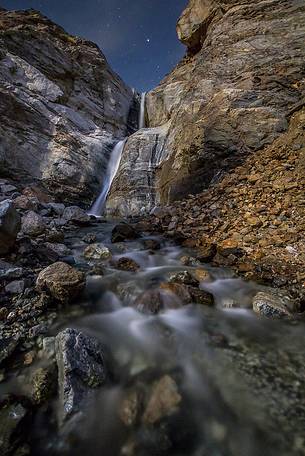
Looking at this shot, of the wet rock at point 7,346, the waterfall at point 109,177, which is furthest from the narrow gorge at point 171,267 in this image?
the waterfall at point 109,177

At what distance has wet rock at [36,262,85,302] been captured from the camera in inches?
133

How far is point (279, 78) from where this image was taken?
28.2 feet

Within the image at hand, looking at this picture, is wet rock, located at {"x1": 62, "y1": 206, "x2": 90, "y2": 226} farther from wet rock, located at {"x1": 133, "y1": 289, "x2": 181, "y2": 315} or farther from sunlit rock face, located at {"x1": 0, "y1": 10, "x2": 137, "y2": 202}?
wet rock, located at {"x1": 133, "y1": 289, "x2": 181, "y2": 315}

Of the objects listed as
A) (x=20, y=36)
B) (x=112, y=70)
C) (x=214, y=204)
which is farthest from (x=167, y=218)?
(x=112, y=70)

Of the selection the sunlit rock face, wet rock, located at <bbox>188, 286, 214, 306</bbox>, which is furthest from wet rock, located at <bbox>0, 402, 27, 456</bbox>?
the sunlit rock face

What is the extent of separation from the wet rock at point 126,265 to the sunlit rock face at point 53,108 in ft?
24.9

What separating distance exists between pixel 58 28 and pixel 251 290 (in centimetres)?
2156

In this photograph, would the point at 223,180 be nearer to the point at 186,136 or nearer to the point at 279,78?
the point at 186,136

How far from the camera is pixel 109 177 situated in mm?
12930

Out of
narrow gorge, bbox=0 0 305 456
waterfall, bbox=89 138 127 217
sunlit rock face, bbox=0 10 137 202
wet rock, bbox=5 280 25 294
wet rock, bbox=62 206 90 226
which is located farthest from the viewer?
waterfall, bbox=89 138 127 217

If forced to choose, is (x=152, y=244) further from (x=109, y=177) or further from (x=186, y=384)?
(x=109, y=177)

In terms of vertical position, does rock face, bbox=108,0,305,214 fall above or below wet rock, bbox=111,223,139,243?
above

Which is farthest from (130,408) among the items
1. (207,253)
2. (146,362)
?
(207,253)

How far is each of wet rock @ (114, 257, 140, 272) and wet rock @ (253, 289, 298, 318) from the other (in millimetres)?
2124
